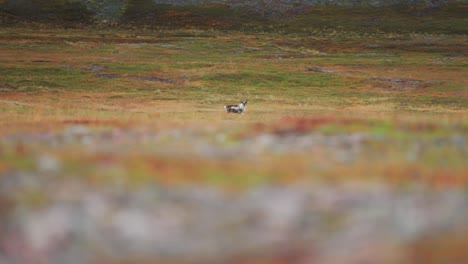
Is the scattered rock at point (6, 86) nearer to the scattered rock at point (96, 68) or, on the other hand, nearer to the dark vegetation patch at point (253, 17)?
the scattered rock at point (96, 68)

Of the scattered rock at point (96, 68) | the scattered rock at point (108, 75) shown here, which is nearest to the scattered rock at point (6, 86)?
the scattered rock at point (108, 75)

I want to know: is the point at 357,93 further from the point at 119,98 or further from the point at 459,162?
the point at 459,162

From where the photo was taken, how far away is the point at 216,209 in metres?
10.1

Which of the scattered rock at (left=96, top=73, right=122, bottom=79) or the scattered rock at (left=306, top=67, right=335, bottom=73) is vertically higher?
the scattered rock at (left=96, top=73, right=122, bottom=79)

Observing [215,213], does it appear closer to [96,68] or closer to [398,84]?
[398,84]

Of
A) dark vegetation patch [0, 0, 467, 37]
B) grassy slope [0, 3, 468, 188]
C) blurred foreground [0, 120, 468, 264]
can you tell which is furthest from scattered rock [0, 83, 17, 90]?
dark vegetation patch [0, 0, 467, 37]

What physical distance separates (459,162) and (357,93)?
42.7 meters

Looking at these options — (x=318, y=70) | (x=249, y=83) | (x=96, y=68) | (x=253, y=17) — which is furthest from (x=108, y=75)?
(x=253, y=17)

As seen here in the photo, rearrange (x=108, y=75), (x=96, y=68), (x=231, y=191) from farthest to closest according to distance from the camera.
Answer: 1. (x=96, y=68)
2. (x=108, y=75)
3. (x=231, y=191)

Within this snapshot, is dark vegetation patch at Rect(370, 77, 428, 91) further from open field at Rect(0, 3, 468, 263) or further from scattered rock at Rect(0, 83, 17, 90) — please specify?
open field at Rect(0, 3, 468, 263)

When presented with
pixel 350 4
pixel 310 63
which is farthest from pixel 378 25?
pixel 310 63

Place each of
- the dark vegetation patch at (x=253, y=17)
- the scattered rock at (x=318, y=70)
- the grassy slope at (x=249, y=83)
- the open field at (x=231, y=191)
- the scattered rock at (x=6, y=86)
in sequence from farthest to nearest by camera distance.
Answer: the dark vegetation patch at (x=253, y=17)
the scattered rock at (x=318, y=70)
the scattered rock at (x=6, y=86)
the grassy slope at (x=249, y=83)
the open field at (x=231, y=191)

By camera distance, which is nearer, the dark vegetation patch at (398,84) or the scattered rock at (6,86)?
the scattered rock at (6,86)

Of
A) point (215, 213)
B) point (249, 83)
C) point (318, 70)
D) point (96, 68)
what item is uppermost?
point (215, 213)
